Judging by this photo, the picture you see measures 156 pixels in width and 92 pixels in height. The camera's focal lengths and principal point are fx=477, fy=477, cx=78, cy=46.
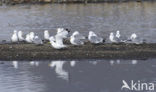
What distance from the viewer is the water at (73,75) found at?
591 inches

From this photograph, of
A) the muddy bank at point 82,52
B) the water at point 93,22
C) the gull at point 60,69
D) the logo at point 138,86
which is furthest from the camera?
the water at point 93,22

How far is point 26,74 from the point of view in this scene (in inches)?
664

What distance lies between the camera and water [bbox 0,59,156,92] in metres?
15.0

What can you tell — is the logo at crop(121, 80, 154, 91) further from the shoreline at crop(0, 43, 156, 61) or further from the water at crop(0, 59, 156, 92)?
the shoreline at crop(0, 43, 156, 61)

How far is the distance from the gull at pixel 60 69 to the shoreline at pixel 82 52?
54 cm

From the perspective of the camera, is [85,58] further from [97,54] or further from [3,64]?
[3,64]

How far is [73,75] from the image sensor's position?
54.3 ft

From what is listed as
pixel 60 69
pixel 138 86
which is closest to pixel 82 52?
pixel 60 69

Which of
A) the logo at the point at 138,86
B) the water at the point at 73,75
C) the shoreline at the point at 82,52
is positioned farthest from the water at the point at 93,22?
the logo at the point at 138,86

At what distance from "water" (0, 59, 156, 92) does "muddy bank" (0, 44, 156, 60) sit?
49cm

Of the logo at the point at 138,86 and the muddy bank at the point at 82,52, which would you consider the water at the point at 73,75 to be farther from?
the muddy bank at the point at 82,52

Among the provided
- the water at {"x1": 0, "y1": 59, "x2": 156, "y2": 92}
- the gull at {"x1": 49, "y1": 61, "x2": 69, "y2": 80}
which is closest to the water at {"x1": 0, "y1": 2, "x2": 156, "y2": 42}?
the water at {"x1": 0, "y1": 59, "x2": 156, "y2": 92}

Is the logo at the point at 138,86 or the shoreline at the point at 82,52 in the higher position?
the shoreline at the point at 82,52

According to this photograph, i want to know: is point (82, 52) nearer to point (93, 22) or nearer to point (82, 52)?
point (82, 52)
